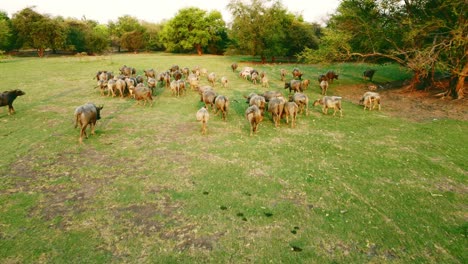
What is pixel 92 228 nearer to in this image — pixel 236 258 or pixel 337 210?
pixel 236 258

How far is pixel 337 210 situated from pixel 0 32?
54830 mm

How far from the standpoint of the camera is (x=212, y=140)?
1208cm

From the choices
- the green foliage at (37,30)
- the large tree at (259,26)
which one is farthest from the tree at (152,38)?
the large tree at (259,26)

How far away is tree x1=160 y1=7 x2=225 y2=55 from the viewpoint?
5828 cm

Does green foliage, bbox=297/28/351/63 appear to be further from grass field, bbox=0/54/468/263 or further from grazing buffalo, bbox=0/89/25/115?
grazing buffalo, bbox=0/89/25/115

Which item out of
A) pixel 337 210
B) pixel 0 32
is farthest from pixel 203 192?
pixel 0 32

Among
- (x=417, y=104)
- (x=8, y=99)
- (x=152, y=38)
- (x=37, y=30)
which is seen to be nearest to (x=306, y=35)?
(x=417, y=104)

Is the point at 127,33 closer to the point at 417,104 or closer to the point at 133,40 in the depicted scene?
the point at 133,40

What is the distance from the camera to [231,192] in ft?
26.9

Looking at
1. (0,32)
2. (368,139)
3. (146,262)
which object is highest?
(0,32)

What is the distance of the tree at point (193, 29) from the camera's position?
191 feet

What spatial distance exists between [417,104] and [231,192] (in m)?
16.2

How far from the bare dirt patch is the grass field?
2.04 m

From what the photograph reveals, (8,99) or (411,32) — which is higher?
(411,32)
